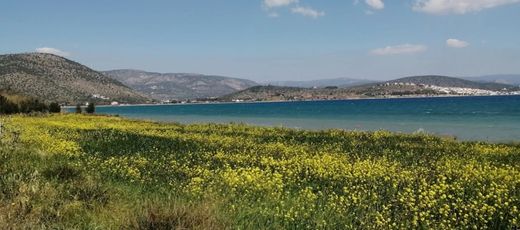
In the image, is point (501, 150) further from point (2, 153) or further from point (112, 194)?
point (2, 153)

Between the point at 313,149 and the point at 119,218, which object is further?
the point at 313,149

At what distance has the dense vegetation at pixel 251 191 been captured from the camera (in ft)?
31.9

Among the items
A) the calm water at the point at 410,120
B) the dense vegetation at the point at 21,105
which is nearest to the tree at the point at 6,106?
the dense vegetation at the point at 21,105

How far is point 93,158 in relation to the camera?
1864 centimetres

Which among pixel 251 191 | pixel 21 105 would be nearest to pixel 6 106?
pixel 21 105

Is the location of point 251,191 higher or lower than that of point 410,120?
higher

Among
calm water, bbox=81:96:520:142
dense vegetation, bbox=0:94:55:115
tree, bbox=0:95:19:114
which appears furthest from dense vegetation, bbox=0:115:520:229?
dense vegetation, bbox=0:94:55:115

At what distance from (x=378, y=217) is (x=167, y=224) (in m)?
4.03

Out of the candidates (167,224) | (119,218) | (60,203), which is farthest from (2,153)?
(167,224)

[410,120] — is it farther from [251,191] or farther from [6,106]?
[251,191]

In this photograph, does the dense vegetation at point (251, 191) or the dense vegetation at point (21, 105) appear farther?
the dense vegetation at point (21, 105)

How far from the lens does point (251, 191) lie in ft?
40.9

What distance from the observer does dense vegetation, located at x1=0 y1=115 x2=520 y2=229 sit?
31.9 feet

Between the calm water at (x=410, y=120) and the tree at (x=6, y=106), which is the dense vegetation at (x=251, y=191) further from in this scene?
the tree at (x=6, y=106)
